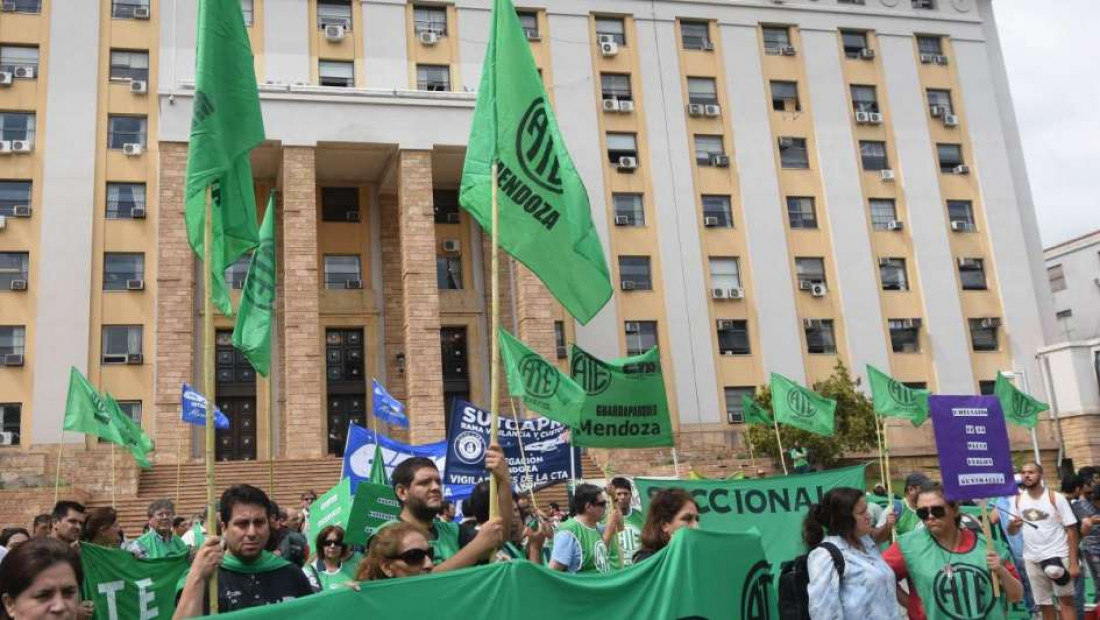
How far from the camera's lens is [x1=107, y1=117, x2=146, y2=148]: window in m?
32.3

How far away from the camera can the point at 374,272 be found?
1375 inches

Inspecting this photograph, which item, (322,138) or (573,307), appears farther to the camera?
(322,138)

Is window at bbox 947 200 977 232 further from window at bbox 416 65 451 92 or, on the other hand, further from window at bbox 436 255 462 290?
window at bbox 416 65 451 92

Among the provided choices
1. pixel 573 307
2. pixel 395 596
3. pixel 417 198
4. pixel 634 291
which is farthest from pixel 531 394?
pixel 634 291

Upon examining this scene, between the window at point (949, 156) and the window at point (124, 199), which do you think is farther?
the window at point (949, 156)

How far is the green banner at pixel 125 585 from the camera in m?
6.84

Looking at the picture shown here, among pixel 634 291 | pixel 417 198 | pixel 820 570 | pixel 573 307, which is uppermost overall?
pixel 417 198

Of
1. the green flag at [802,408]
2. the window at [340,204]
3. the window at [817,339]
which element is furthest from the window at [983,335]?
the window at [340,204]

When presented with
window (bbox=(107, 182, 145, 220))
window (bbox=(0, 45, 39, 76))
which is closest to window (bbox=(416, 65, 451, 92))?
window (bbox=(107, 182, 145, 220))

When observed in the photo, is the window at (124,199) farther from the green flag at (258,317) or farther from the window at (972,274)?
the window at (972,274)

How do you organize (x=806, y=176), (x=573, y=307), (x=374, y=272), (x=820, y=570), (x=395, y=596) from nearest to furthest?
(x=395, y=596) → (x=820, y=570) → (x=573, y=307) → (x=374, y=272) → (x=806, y=176)

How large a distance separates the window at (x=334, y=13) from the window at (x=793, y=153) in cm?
1631

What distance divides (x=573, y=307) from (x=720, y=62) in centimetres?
3340

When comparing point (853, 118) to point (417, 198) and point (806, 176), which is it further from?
point (417, 198)
